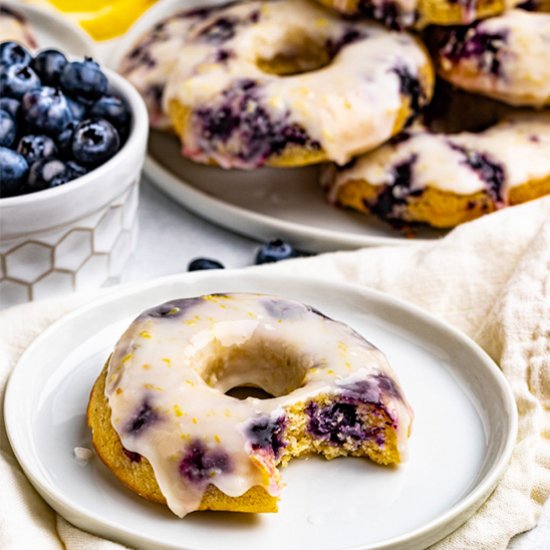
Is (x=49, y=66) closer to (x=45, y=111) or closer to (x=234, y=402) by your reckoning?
(x=45, y=111)

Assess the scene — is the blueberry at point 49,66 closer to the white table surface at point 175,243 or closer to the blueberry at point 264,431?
the white table surface at point 175,243

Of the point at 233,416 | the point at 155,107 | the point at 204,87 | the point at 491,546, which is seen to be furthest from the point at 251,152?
the point at 491,546

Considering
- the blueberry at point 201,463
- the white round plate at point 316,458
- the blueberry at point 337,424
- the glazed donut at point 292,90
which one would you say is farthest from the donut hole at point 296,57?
the blueberry at point 201,463

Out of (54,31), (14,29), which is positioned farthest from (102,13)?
(14,29)

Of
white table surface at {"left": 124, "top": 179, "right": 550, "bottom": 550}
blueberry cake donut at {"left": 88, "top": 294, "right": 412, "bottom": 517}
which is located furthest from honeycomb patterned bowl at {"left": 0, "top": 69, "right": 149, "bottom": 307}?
blueberry cake donut at {"left": 88, "top": 294, "right": 412, "bottom": 517}

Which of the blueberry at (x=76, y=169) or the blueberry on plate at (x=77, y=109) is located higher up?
the blueberry on plate at (x=77, y=109)

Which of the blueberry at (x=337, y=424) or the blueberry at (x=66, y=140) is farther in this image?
the blueberry at (x=66, y=140)
